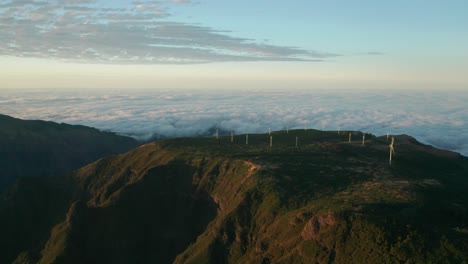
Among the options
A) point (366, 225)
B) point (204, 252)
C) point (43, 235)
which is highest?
point (366, 225)

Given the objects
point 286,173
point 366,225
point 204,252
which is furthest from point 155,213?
point 366,225

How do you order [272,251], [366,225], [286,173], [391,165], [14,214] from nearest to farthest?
[366,225]
[272,251]
[286,173]
[391,165]
[14,214]

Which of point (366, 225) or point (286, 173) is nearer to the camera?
point (366, 225)

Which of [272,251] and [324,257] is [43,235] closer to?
[272,251]

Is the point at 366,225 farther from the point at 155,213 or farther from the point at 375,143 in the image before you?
the point at 375,143

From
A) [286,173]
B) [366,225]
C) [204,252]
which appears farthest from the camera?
[286,173]

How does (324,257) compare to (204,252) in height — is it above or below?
above
